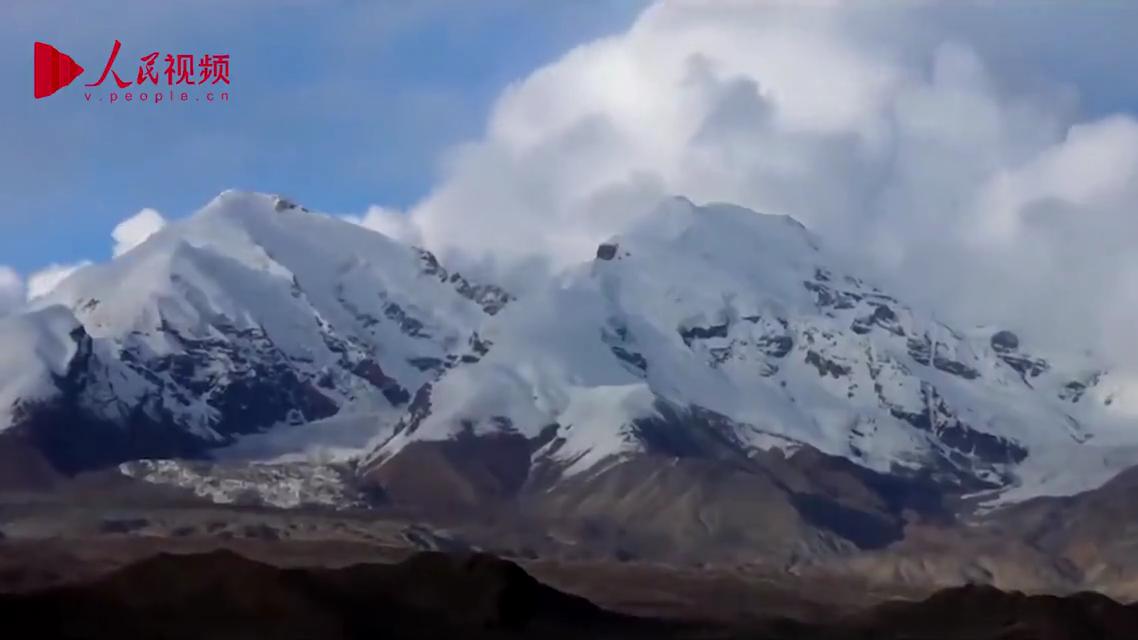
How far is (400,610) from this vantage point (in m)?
160

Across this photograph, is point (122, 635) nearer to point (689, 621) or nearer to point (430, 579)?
point (430, 579)

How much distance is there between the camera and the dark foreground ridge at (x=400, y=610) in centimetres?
14738

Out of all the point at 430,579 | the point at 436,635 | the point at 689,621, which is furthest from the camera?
the point at 689,621

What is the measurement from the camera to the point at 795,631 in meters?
192

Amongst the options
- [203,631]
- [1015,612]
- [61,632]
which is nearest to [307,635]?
[203,631]

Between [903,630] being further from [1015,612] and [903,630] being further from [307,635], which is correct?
[307,635]

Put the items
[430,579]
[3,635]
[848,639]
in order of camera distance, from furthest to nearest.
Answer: [848,639]
[430,579]
[3,635]

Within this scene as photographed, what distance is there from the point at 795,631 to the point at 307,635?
65.1 m

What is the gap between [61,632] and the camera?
143 metres

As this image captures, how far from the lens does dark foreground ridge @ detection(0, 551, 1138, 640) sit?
147 meters

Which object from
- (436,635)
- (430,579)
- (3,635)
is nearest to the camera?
(3,635)

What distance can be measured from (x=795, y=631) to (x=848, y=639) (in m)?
9.87

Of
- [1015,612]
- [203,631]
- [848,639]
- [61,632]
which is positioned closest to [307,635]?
[203,631]

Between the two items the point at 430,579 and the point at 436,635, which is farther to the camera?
the point at 430,579
